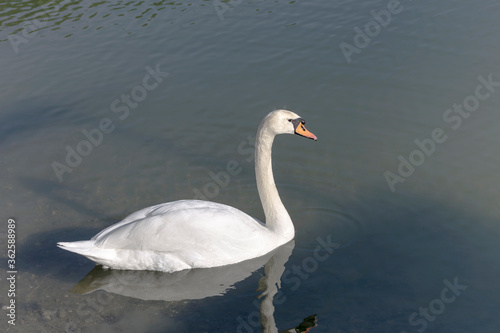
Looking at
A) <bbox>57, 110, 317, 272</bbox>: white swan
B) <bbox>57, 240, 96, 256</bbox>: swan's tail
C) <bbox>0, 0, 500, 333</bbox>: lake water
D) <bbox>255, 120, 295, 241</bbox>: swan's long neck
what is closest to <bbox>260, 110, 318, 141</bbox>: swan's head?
<bbox>57, 110, 317, 272</bbox>: white swan

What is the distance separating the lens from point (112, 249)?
26.5 feet

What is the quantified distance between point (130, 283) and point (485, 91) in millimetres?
7540

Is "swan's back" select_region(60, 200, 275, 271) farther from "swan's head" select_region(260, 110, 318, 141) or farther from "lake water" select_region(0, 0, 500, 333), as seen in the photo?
"swan's head" select_region(260, 110, 318, 141)

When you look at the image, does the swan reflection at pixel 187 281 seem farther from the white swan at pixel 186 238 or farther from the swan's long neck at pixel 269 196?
the swan's long neck at pixel 269 196

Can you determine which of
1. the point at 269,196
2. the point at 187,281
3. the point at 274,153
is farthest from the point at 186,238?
the point at 274,153

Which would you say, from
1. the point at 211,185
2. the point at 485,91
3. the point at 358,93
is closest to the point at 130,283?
the point at 211,185

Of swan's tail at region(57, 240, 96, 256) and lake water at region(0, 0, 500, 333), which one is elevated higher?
swan's tail at region(57, 240, 96, 256)

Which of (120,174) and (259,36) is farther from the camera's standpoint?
(259,36)

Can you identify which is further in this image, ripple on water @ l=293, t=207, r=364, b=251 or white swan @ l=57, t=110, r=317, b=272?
ripple on water @ l=293, t=207, r=364, b=251

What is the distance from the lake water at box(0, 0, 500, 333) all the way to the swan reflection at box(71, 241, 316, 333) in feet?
0.08

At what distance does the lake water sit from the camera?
7598mm

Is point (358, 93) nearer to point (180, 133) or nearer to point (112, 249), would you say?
point (180, 133)

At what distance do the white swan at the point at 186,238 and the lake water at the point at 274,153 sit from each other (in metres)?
0.22

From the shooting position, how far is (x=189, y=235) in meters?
8.12
